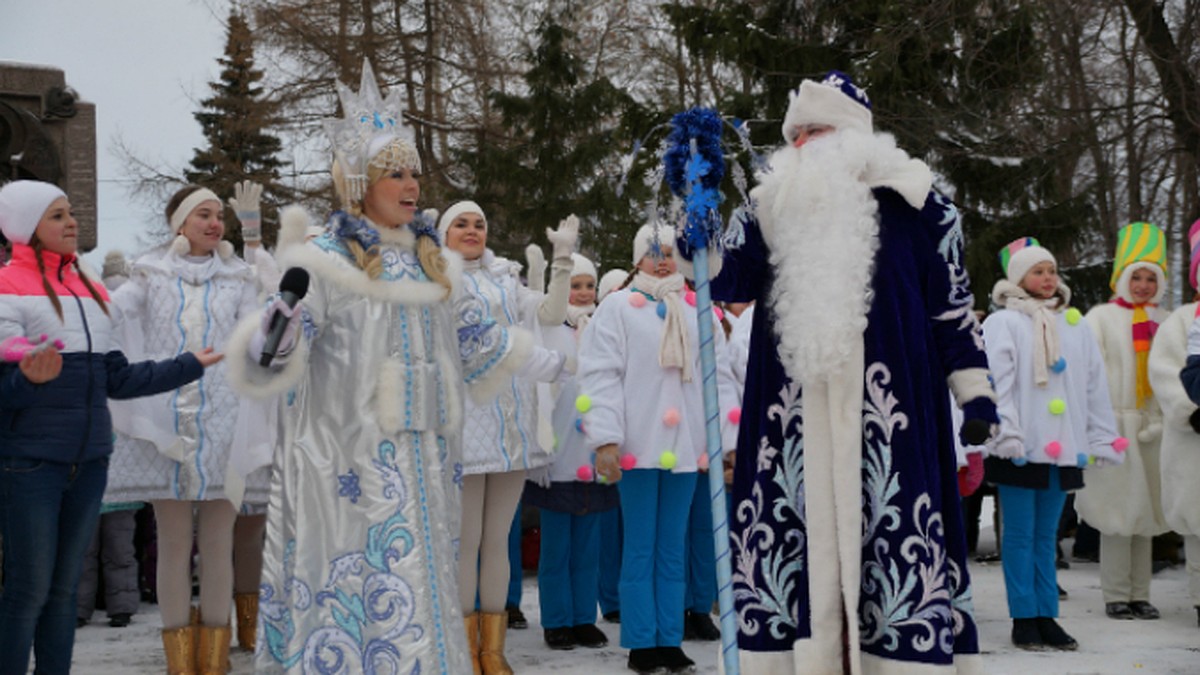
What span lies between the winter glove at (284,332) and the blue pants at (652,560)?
2.62 meters

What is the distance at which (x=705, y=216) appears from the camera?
4410mm

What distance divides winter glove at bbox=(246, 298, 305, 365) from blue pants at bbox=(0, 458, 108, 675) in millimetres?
1208

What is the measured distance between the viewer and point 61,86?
334 inches

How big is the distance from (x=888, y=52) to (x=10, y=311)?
493 inches

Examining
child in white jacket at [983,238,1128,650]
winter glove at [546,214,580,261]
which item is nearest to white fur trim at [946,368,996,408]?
winter glove at [546,214,580,261]

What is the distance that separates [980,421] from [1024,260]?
3499mm

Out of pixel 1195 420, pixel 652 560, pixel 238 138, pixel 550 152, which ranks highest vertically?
pixel 238 138

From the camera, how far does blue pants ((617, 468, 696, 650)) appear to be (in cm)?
687

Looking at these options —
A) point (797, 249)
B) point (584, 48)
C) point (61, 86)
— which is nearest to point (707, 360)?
point (797, 249)

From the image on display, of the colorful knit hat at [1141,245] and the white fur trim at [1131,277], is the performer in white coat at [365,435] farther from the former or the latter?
the white fur trim at [1131,277]

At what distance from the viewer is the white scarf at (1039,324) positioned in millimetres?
7680

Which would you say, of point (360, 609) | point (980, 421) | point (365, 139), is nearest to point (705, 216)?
point (980, 421)

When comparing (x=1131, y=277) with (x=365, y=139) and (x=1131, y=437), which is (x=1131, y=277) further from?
(x=365, y=139)

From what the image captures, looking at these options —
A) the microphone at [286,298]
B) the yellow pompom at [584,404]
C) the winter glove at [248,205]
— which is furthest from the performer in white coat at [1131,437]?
the microphone at [286,298]
